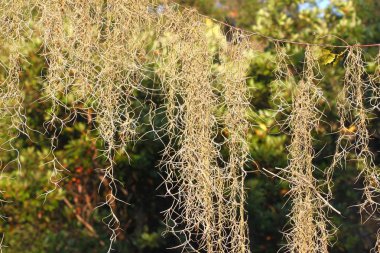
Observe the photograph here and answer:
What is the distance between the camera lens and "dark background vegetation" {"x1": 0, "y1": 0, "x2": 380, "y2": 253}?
3682mm

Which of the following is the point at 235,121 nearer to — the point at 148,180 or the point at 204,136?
the point at 204,136

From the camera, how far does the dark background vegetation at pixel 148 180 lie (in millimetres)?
3682

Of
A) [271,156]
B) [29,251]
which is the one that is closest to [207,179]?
[271,156]

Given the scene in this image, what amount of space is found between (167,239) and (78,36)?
8.34 ft

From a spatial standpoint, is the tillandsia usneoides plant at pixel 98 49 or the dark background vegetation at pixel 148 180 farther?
the dark background vegetation at pixel 148 180

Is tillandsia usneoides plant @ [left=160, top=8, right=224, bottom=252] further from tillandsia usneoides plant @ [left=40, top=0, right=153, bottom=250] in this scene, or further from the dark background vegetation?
the dark background vegetation

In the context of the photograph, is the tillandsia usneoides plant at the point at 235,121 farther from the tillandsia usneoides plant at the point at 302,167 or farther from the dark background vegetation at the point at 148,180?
the dark background vegetation at the point at 148,180

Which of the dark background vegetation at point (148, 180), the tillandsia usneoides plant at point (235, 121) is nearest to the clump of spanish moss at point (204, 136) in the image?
the tillandsia usneoides plant at point (235, 121)

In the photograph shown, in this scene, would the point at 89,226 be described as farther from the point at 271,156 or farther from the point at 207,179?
the point at 207,179

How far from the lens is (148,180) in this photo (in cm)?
407

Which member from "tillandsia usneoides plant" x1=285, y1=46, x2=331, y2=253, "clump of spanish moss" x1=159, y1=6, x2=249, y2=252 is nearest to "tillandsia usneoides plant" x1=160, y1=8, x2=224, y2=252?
"clump of spanish moss" x1=159, y1=6, x2=249, y2=252

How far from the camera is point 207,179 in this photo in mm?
1479

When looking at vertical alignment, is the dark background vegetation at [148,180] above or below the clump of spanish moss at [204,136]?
below

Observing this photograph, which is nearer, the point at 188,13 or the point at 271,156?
the point at 188,13
